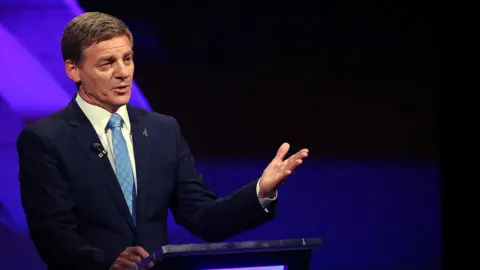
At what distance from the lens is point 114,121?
276cm

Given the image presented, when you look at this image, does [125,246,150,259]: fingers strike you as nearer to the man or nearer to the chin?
the man

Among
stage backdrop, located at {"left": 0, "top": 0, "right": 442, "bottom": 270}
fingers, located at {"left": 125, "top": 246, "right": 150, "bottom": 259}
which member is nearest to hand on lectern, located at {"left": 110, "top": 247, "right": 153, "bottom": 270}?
fingers, located at {"left": 125, "top": 246, "right": 150, "bottom": 259}

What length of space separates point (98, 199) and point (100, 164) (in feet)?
0.35

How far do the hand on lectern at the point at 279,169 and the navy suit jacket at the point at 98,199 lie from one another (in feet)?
0.22

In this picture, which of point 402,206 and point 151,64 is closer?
point 151,64

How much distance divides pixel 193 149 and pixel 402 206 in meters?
1.09

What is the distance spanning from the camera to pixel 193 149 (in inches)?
161

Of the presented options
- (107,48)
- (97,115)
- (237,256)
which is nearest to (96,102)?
(97,115)

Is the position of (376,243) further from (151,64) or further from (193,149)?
(151,64)

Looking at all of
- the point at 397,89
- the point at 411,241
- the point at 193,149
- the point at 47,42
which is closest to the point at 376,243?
the point at 411,241

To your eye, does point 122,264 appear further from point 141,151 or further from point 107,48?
point 107,48

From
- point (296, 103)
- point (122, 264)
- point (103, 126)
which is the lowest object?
point (122, 264)

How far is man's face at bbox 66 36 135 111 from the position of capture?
275 cm

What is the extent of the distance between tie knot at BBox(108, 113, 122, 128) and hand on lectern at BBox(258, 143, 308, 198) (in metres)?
0.53
